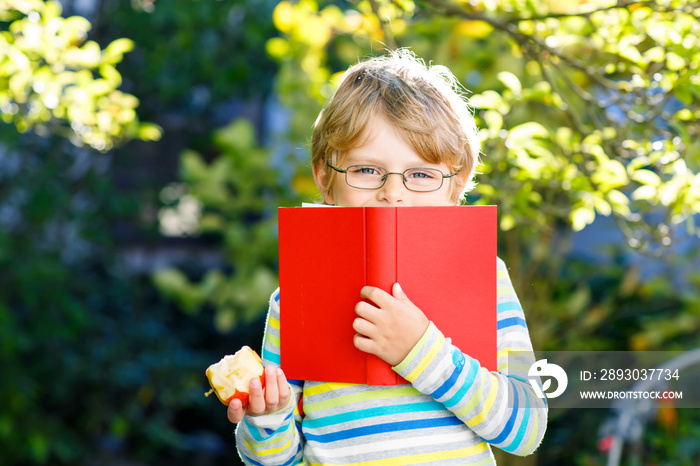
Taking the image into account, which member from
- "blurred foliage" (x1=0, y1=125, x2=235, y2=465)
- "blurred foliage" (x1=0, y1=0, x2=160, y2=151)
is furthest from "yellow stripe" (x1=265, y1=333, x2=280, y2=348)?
"blurred foliage" (x1=0, y1=125, x2=235, y2=465)

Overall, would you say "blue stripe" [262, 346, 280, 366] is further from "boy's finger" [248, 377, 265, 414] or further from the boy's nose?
the boy's nose

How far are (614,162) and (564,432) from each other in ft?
7.53

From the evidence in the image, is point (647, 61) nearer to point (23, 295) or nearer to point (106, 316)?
point (23, 295)

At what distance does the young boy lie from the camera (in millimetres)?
1184

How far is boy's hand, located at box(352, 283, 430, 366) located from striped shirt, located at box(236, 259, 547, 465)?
18 millimetres

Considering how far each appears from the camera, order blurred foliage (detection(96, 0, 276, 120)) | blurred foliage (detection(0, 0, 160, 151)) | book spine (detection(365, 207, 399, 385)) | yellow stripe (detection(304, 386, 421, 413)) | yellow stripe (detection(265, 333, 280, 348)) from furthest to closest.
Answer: blurred foliage (detection(96, 0, 276, 120)) → blurred foliage (detection(0, 0, 160, 151)) → yellow stripe (detection(265, 333, 280, 348)) → yellow stripe (detection(304, 386, 421, 413)) → book spine (detection(365, 207, 399, 385))

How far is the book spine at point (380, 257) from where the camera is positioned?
1.15 metres

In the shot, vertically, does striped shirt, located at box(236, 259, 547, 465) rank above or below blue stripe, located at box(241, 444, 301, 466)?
above

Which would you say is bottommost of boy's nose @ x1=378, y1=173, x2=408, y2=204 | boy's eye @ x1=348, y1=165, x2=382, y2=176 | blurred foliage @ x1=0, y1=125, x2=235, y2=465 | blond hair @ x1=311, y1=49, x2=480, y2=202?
blurred foliage @ x1=0, y1=125, x2=235, y2=465

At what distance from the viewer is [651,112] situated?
1.91m

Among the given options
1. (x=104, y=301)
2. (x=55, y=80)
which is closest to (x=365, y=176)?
(x=55, y=80)

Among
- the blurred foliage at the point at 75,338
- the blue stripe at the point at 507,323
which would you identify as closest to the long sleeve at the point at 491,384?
the blue stripe at the point at 507,323

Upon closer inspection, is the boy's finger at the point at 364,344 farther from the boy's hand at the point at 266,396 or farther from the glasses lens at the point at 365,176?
the glasses lens at the point at 365,176

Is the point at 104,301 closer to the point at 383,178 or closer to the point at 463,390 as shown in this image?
the point at 383,178
